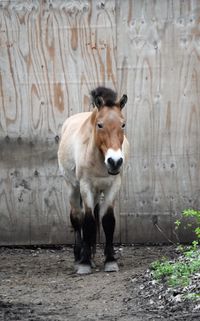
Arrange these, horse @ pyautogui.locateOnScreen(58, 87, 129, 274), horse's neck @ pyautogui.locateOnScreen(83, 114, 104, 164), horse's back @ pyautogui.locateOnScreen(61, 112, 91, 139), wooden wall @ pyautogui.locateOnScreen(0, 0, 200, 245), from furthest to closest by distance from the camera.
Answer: wooden wall @ pyautogui.locateOnScreen(0, 0, 200, 245)
horse's back @ pyautogui.locateOnScreen(61, 112, 91, 139)
horse's neck @ pyautogui.locateOnScreen(83, 114, 104, 164)
horse @ pyautogui.locateOnScreen(58, 87, 129, 274)

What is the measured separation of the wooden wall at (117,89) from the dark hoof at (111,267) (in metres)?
1.30

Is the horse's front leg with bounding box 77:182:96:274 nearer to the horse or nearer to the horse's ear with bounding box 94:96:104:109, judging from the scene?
the horse

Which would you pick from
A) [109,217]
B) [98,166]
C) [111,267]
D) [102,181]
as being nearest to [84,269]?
[111,267]

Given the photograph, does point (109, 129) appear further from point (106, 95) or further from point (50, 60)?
point (50, 60)

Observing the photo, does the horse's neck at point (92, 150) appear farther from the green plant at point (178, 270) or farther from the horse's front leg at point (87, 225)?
the green plant at point (178, 270)

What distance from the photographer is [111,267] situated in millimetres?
7777

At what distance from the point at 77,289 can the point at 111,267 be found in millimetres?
752

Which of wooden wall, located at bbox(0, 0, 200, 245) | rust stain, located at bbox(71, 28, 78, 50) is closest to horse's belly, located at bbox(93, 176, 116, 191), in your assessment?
wooden wall, located at bbox(0, 0, 200, 245)

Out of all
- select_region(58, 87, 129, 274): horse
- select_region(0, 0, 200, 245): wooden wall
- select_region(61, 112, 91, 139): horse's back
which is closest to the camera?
select_region(58, 87, 129, 274): horse

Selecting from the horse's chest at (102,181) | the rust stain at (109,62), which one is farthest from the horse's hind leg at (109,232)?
the rust stain at (109,62)

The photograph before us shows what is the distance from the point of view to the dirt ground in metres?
5.90

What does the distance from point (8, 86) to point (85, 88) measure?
85cm

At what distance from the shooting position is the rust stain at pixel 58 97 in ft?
29.5

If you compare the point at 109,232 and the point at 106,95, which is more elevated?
the point at 106,95
